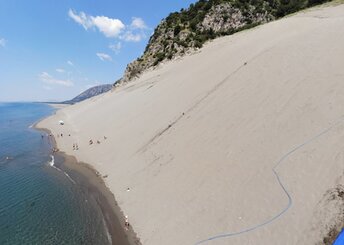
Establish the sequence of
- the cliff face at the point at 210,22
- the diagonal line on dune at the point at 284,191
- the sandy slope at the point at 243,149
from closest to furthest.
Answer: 1. the diagonal line on dune at the point at 284,191
2. the sandy slope at the point at 243,149
3. the cliff face at the point at 210,22

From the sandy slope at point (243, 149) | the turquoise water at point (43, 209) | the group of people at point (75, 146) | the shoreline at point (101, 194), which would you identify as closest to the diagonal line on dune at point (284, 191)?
the sandy slope at point (243, 149)

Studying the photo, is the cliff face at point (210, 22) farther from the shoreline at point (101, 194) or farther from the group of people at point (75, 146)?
the shoreline at point (101, 194)

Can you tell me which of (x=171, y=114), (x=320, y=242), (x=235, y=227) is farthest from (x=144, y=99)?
(x=320, y=242)

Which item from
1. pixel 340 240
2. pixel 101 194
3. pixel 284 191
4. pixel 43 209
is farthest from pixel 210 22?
pixel 340 240

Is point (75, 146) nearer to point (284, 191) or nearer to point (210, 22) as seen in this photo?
point (284, 191)

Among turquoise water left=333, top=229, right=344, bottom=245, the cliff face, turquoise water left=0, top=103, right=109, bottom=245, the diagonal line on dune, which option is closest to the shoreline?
turquoise water left=0, top=103, right=109, bottom=245

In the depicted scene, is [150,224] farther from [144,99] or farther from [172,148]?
[144,99]

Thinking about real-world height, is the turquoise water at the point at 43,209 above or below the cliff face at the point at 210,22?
below
